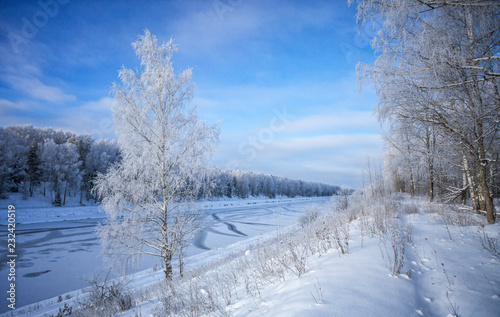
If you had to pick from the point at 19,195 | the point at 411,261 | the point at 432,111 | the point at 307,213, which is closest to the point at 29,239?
the point at 307,213

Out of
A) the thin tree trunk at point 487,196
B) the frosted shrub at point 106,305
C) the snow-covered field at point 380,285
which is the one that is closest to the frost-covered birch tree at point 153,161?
the frosted shrub at point 106,305

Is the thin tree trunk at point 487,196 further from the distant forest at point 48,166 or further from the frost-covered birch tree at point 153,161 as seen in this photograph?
the distant forest at point 48,166

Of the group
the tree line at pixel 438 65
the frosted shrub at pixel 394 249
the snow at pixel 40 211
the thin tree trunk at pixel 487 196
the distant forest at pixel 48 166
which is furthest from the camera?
the distant forest at pixel 48 166

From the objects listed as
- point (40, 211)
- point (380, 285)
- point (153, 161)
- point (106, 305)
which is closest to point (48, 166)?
point (40, 211)

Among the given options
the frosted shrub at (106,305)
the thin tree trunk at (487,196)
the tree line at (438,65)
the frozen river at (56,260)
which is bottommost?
the frozen river at (56,260)

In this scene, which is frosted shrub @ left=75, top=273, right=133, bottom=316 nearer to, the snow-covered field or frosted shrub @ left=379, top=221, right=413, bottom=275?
the snow-covered field

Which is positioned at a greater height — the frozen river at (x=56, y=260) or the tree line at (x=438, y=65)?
the tree line at (x=438, y=65)

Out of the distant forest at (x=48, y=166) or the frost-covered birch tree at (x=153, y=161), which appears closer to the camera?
the frost-covered birch tree at (x=153, y=161)

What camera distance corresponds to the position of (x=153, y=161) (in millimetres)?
6602

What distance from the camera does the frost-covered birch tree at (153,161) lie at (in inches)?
248

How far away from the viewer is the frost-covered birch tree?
6.31 meters

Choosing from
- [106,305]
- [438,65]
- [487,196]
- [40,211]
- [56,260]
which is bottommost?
[56,260]

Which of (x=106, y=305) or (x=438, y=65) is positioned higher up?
(x=438, y=65)

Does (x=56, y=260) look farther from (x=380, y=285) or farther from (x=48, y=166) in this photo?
(x=48, y=166)
